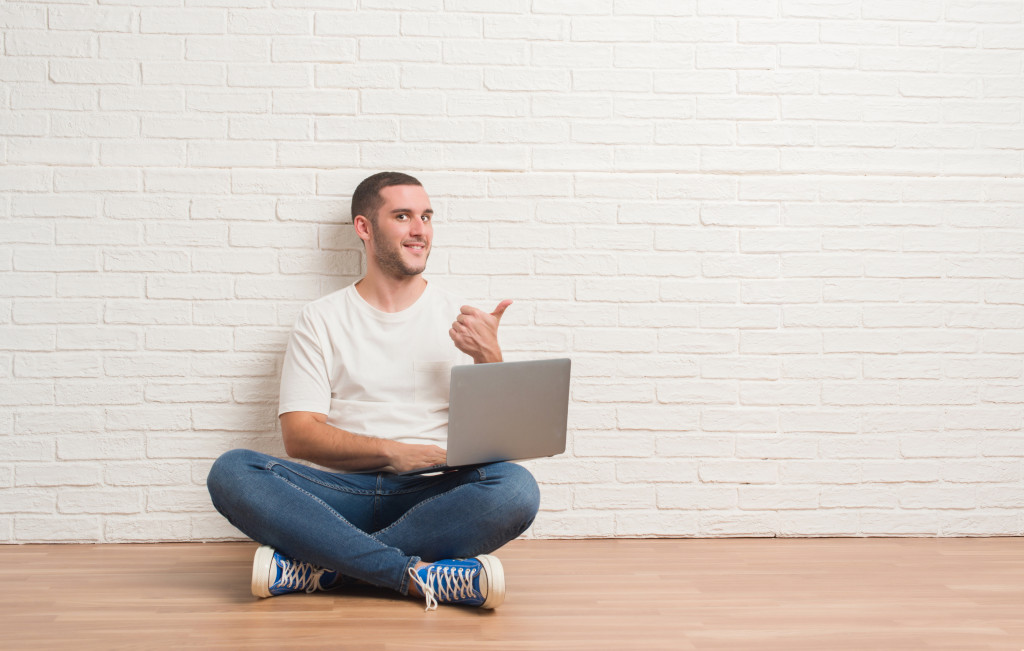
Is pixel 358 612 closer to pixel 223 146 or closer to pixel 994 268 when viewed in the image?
pixel 223 146

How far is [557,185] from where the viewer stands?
9.21 ft

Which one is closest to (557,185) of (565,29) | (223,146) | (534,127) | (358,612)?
(534,127)

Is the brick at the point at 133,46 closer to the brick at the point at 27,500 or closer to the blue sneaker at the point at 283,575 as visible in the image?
the brick at the point at 27,500

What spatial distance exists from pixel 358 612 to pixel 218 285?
1208mm

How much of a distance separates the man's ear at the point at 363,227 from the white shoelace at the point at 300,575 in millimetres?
955

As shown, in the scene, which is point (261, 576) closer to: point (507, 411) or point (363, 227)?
point (507, 411)

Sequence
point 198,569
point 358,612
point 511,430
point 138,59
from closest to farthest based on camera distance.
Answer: point 358,612 → point 511,430 → point 198,569 → point 138,59

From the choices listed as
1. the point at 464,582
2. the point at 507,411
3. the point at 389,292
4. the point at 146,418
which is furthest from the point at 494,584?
the point at 146,418

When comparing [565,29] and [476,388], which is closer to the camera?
[476,388]

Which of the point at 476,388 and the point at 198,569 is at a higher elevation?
the point at 476,388

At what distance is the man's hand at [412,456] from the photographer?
2299 millimetres

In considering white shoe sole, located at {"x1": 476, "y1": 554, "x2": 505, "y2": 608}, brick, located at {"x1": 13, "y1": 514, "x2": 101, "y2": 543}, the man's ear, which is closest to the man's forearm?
white shoe sole, located at {"x1": 476, "y1": 554, "x2": 505, "y2": 608}

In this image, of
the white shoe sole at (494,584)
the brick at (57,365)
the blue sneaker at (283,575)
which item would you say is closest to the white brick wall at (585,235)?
the brick at (57,365)

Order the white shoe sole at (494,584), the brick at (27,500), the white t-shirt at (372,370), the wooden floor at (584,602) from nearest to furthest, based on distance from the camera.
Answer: the wooden floor at (584,602), the white shoe sole at (494,584), the white t-shirt at (372,370), the brick at (27,500)
